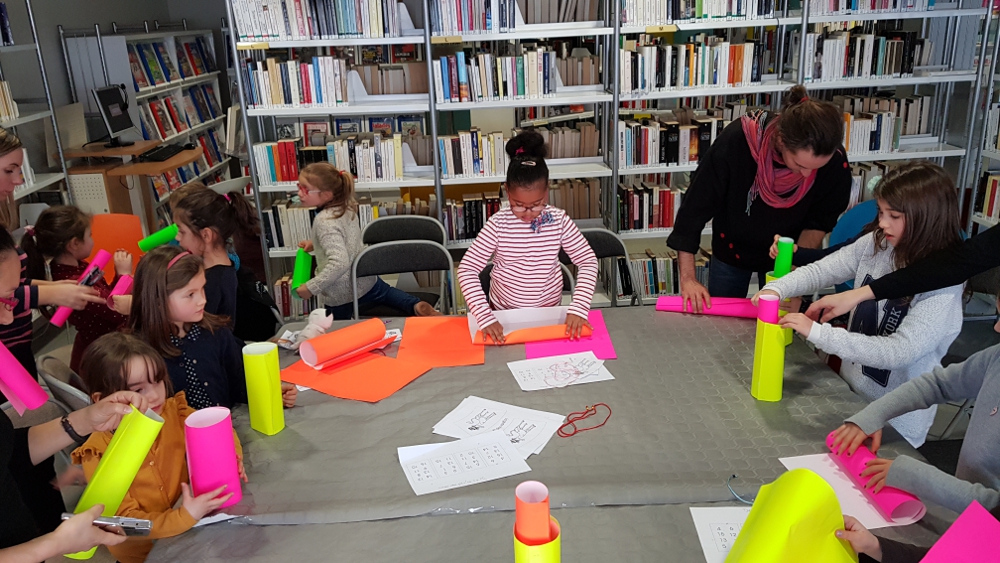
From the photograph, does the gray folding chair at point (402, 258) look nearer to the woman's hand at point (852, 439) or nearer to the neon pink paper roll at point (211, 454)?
the neon pink paper roll at point (211, 454)

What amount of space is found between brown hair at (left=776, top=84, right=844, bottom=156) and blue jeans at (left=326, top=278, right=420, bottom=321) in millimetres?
1818

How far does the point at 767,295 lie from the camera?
1815 millimetres

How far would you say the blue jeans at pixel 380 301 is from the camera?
131 inches

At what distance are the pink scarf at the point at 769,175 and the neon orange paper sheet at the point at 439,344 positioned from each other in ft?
3.74

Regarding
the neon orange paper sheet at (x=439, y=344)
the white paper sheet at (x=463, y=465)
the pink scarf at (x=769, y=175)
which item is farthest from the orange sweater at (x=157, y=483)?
the pink scarf at (x=769, y=175)

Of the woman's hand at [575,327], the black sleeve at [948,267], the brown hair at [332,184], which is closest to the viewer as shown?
the black sleeve at [948,267]

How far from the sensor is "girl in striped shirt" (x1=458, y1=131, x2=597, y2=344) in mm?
2400

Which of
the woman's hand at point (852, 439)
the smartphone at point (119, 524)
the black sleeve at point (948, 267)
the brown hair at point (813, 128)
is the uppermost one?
the brown hair at point (813, 128)

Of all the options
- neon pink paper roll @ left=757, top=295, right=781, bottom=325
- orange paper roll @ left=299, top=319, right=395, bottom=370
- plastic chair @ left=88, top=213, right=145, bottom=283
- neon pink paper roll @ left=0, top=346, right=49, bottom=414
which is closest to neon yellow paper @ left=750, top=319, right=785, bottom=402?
neon pink paper roll @ left=757, top=295, right=781, bottom=325

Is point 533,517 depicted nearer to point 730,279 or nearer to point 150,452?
point 150,452

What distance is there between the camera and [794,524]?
3.60ft

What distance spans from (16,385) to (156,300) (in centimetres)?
38

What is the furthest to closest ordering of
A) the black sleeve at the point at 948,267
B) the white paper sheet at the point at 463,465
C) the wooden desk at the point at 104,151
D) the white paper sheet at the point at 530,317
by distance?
the wooden desk at the point at 104,151, the white paper sheet at the point at 530,317, the black sleeve at the point at 948,267, the white paper sheet at the point at 463,465

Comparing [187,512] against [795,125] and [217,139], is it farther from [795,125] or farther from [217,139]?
[217,139]
